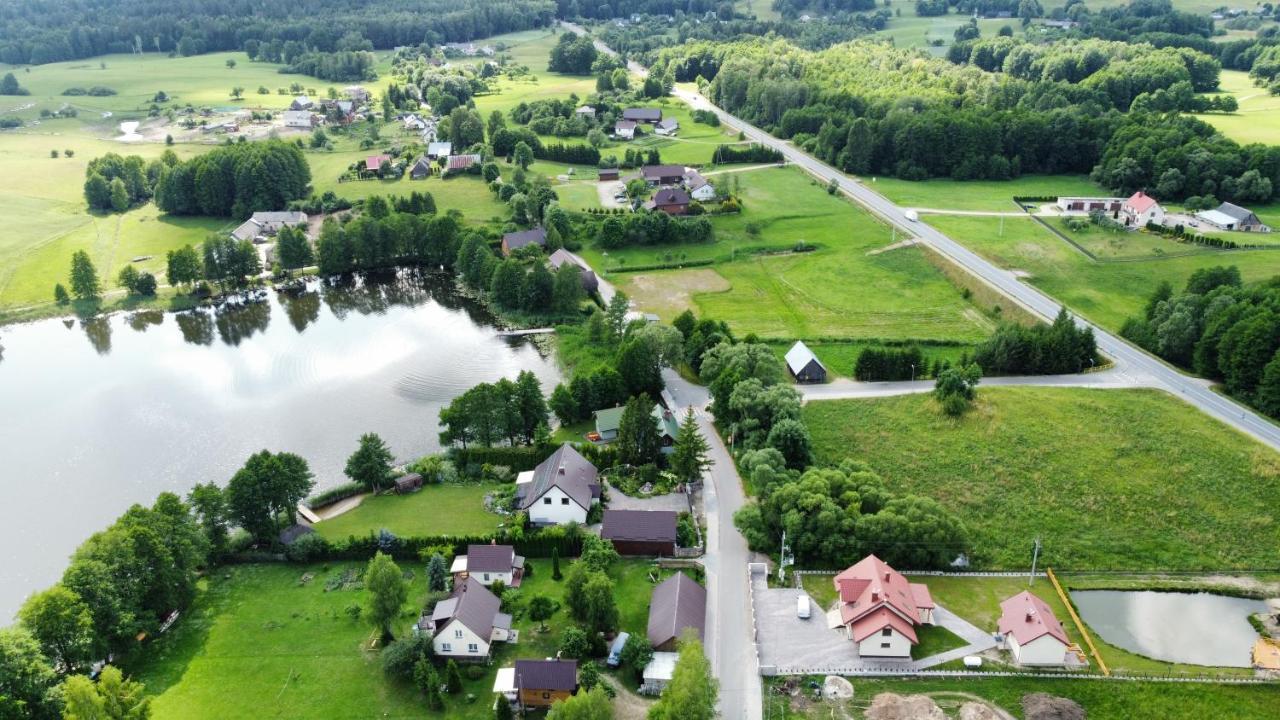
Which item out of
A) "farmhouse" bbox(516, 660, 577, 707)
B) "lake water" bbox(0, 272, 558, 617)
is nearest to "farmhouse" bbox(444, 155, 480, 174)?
"lake water" bbox(0, 272, 558, 617)

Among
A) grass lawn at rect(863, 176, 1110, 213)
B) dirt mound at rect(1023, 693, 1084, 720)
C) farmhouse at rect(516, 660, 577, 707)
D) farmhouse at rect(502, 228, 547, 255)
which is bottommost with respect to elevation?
dirt mound at rect(1023, 693, 1084, 720)

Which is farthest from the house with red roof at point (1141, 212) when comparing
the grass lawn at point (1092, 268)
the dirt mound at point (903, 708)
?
the dirt mound at point (903, 708)

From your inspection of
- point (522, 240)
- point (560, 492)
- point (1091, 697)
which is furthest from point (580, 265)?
point (1091, 697)

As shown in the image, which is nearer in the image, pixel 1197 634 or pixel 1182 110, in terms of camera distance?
pixel 1197 634

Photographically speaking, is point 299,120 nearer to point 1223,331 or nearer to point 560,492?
point 560,492

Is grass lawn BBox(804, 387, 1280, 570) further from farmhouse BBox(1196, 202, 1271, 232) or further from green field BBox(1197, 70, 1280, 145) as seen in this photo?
green field BBox(1197, 70, 1280, 145)

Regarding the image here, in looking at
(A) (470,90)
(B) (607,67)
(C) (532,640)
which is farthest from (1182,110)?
(C) (532,640)

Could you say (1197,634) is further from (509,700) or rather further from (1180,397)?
(509,700)
